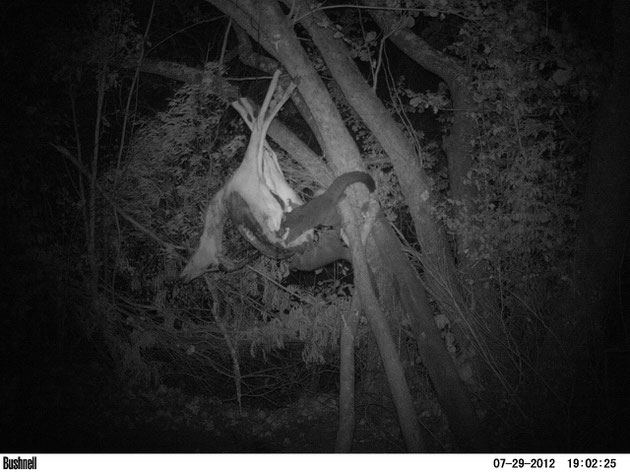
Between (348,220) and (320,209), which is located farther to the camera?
(348,220)

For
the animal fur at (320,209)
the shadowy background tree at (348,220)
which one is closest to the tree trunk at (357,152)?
the shadowy background tree at (348,220)

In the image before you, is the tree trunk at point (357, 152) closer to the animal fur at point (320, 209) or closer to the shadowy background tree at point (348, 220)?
the shadowy background tree at point (348, 220)

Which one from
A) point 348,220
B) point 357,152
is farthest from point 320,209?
point 357,152

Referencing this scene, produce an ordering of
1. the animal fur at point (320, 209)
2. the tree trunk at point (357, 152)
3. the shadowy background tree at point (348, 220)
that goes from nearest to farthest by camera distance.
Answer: the animal fur at point (320, 209) → the tree trunk at point (357, 152) → the shadowy background tree at point (348, 220)

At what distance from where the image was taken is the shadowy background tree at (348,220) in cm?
381

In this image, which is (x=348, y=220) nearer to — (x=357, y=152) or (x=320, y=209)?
(x=320, y=209)

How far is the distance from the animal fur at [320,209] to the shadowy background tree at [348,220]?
0.32 m

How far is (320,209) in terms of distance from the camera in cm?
360

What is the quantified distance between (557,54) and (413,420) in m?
3.57

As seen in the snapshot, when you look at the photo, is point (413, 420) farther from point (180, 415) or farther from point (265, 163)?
point (180, 415)

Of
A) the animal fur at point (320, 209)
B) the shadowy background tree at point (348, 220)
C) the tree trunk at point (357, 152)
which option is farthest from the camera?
the shadowy background tree at point (348, 220)

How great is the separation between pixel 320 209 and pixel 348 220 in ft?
1.01

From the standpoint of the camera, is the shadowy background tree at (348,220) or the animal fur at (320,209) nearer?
the animal fur at (320,209)

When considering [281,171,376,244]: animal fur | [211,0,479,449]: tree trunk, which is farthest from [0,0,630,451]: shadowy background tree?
[281,171,376,244]: animal fur
